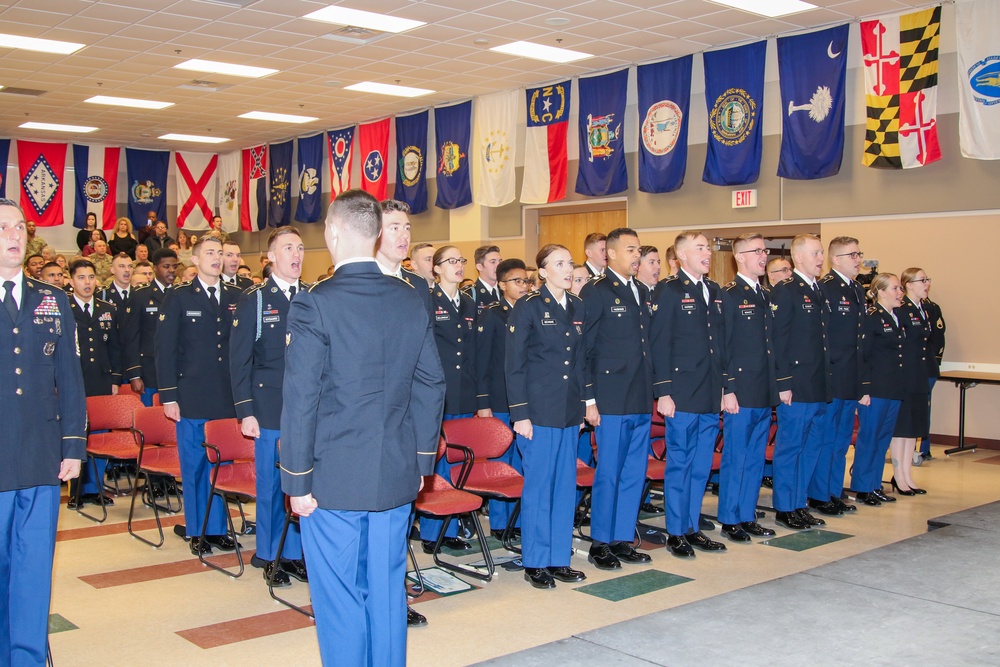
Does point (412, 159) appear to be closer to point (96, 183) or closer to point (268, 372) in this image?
point (96, 183)

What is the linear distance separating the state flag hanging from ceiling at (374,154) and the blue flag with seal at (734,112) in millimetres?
6459

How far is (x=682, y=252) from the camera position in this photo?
5613 mm

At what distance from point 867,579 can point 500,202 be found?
35.7 ft

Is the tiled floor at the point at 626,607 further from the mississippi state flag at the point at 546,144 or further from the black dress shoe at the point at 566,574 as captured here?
the mississippi state flag at the point at 546,144

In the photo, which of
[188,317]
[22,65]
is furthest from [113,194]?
[188,317]

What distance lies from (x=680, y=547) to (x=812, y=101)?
6.75 meters

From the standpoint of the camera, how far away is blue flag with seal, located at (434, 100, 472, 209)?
1439 cm

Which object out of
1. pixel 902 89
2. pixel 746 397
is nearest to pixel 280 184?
pixel 902 89

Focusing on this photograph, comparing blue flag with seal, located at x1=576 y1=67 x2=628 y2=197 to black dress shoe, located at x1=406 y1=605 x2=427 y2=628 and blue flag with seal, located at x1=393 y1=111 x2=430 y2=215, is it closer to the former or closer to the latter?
blue flag with seal, located at x1=393 y1=111 x2=430 y2=215

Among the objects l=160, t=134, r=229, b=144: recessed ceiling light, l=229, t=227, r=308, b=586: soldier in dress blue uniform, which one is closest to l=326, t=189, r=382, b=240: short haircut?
l=229, t=227, r=308, b=586: soldier in dress blue uniform

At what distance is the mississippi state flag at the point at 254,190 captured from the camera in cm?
1862

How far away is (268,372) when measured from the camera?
4.88 meters

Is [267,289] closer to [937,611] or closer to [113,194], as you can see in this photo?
[937,611]

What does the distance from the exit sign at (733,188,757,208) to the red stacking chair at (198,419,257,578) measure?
7613mm
